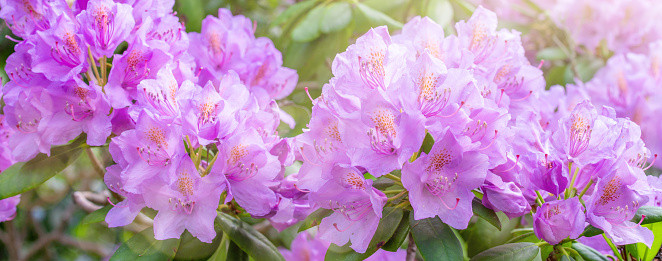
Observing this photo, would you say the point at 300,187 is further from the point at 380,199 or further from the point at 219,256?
the point at 219,256

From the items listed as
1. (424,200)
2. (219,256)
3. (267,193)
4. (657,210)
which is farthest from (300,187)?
(657,210)

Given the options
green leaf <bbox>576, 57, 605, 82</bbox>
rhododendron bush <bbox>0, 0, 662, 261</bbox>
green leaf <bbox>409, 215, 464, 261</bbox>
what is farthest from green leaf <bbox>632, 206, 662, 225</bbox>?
green leaf <bbox>576, 57, 605, 82</bbox>

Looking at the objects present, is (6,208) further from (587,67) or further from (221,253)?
(587,67)

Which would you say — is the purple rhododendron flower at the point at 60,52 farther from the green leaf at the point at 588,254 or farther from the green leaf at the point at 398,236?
the green leaf at the point at 588,254

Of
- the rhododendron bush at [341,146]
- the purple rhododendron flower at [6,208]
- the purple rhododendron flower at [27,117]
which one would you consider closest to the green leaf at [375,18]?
the rhododendron bush at [341,146]

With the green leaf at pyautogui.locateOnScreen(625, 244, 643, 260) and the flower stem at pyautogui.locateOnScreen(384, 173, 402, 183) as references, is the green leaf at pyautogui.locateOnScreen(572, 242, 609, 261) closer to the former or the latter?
the green leaf at pyautogui.locateOnScreen(625, 244, 643, 260)
